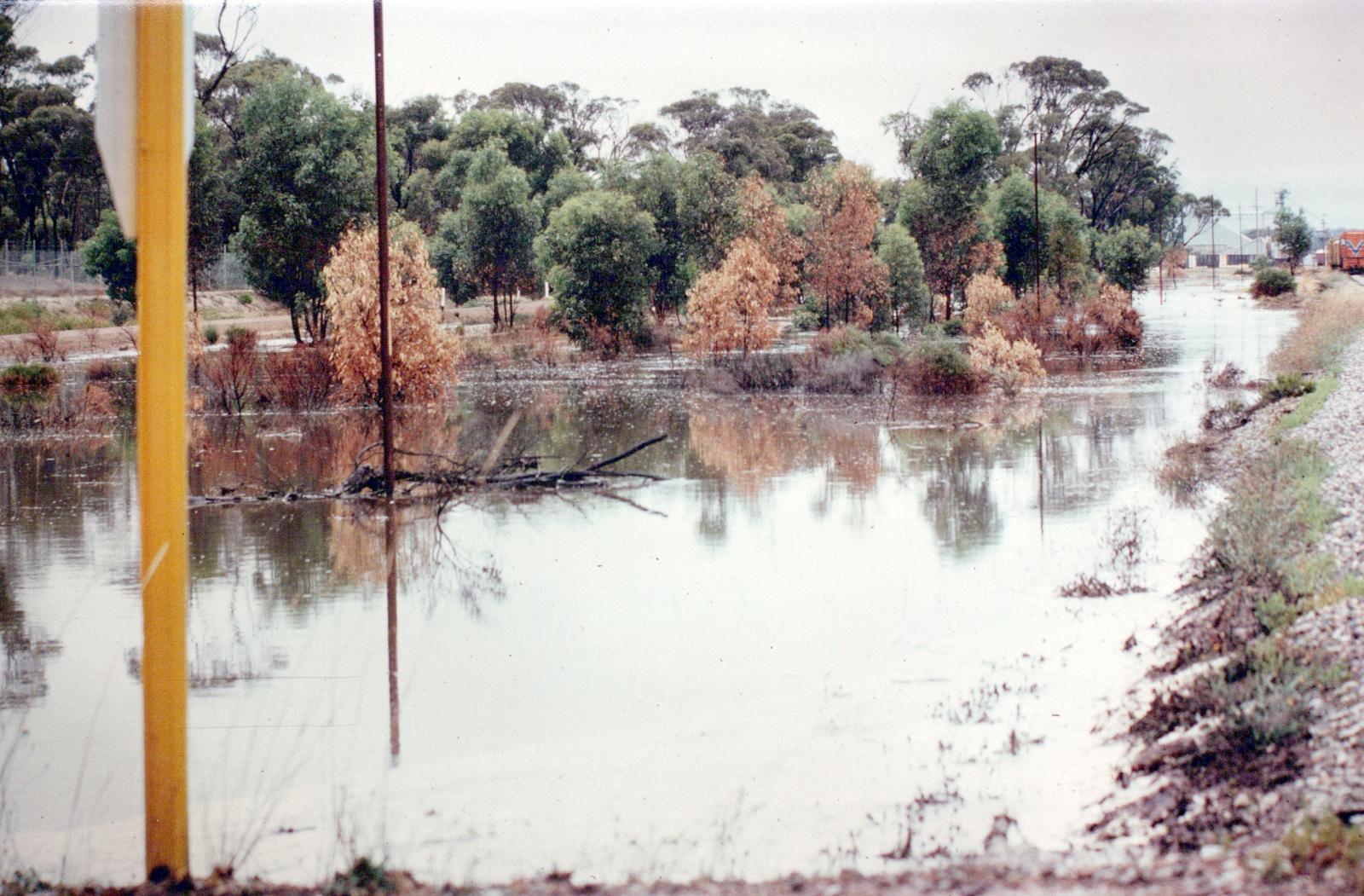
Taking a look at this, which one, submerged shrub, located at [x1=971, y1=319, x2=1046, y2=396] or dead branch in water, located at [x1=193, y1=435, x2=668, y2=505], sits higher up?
submerged shrub, located at [x1=971, y1=319, x2=1046, y2=396]

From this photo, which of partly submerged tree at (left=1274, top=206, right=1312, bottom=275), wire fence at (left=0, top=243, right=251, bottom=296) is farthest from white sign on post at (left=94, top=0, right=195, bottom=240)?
partly submerged tree at (left=1274, top=206, right=1312, bottom=275)

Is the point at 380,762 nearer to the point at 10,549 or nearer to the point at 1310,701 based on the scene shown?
the point at 1310,701

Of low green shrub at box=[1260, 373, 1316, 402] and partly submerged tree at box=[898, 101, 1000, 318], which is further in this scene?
partly submerged tree at box=[898, 101, 1000, 318]

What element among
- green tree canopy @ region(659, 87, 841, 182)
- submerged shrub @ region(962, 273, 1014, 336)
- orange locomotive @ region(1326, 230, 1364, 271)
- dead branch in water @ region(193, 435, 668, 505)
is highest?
green tree canopy @ region(659, 87, 841, 182)

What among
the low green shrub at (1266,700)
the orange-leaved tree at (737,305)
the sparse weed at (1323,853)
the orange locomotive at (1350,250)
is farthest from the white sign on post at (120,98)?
the orange locomotive at (1350,250)

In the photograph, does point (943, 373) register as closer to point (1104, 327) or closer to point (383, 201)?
point (383, 201)

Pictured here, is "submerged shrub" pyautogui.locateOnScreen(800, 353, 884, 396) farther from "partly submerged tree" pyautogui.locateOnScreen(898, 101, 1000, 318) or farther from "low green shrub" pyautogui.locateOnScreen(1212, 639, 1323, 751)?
"partly submerged tree" pyautogui.locateOnScreen(898, 101, 1000, 318)

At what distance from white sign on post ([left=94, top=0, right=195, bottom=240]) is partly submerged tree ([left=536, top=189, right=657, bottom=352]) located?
1611 inches

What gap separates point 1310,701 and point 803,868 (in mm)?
2625

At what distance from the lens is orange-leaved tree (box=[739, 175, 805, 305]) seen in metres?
50.7

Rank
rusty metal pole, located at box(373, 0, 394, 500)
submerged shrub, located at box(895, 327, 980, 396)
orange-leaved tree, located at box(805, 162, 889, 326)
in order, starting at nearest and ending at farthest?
rusty metal pole, located at box(373, 0, 394, 500) → submerged shrub, located at box(895, 327, 980, 396) → orange-leaved tree, located at box(805, 162, 889, 326)

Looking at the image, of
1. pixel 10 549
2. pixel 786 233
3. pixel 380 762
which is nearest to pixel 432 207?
pixel 786 233

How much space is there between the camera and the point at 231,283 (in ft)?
218

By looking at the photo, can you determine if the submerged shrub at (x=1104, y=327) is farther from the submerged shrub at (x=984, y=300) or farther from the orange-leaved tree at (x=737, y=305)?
the orange-leaved tree at (x=737, y=305)
